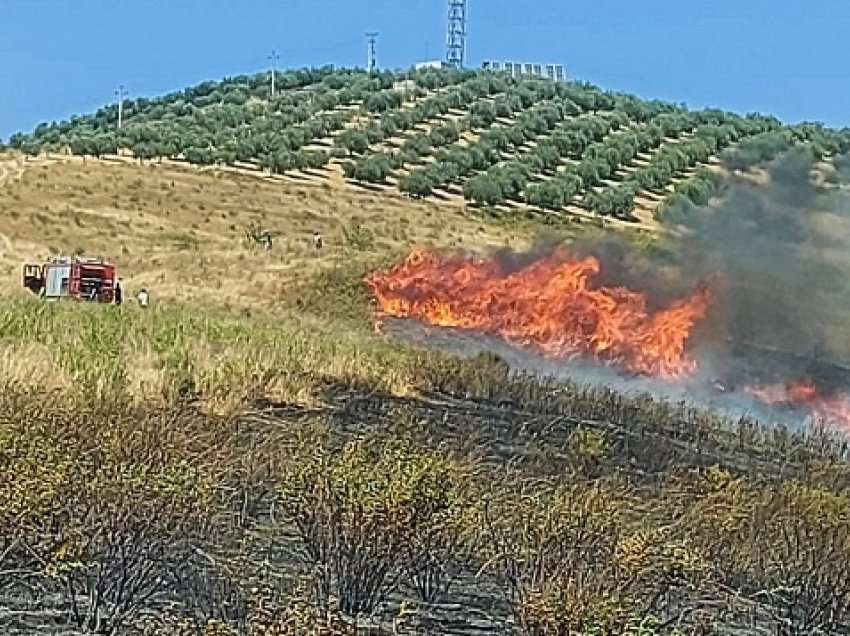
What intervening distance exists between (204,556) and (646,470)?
8344 mm

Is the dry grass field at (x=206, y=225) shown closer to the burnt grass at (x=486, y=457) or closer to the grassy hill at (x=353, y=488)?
the grassy hill at (x=353, y=488)

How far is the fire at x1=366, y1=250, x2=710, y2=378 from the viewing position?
30594mm

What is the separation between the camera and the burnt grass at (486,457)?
1015cm

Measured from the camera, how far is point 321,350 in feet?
86.2

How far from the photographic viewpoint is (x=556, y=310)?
33.0 metres

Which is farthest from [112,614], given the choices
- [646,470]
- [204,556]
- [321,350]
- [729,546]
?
[321,350]

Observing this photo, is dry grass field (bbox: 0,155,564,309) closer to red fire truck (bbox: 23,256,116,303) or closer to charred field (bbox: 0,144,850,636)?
red fire truck (bbox: 23,256,116,303)

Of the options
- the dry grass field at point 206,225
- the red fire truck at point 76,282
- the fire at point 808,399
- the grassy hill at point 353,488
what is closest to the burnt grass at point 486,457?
the grassy hill at point 353,488

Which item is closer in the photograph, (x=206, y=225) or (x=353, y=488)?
(x=353, y=488)

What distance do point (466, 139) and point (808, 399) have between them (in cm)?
5836

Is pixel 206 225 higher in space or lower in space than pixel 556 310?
higher

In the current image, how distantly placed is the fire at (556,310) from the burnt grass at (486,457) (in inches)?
153

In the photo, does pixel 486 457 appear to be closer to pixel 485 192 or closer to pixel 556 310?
pixel 556 310

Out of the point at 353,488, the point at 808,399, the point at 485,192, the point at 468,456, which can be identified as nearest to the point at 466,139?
the point at 485,192
